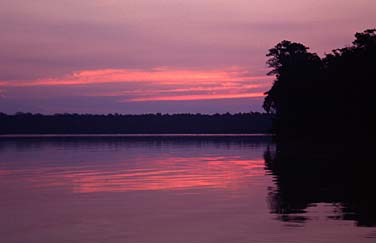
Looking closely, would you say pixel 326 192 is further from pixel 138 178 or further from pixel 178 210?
pixel 138 178

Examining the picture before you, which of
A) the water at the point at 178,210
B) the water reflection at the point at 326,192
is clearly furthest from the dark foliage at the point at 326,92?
the water at the point at 178,210

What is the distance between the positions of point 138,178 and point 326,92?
41.6 m

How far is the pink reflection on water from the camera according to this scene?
30.7 m

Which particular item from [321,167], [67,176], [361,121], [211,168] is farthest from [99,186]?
[361,121]

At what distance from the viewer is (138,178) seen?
35688mm

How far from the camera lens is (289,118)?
273ft

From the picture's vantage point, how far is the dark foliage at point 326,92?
2512 inches

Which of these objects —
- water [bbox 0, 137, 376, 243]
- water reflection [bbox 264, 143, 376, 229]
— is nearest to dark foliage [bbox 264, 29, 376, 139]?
water reflection [bbox 264, 143, 376, 229]

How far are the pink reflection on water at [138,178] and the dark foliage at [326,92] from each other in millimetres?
23571

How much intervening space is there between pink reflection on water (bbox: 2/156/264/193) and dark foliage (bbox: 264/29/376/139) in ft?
77.3

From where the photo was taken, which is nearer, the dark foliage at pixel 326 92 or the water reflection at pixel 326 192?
the water reflection at pixel 326 192

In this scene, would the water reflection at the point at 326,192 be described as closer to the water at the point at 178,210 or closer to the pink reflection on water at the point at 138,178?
the water at the point at 178,210

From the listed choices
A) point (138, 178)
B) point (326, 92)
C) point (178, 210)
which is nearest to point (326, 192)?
point (178, 210)

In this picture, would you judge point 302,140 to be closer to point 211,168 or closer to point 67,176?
point 211,168
